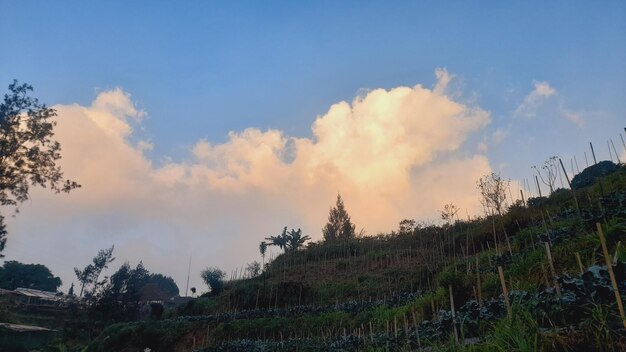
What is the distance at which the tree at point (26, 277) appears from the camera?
52531 mm

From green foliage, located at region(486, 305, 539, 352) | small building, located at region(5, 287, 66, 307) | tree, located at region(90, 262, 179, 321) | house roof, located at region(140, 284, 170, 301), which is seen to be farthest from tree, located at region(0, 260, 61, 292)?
green foliage, located at region(486, 305, 539, 352)

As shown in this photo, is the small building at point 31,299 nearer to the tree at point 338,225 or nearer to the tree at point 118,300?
the tree at point 118,300

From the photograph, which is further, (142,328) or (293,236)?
(293,236)

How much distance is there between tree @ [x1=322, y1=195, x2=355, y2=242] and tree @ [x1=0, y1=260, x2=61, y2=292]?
140 feet

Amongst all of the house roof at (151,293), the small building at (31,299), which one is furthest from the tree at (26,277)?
the house roof at (151,293)

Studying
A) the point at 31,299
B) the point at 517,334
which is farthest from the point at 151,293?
the point at 517,334

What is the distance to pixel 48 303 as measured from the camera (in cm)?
→ 4475

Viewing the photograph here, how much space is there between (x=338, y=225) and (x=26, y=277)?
4528 centimetres

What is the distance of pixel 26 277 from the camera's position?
55.3 m

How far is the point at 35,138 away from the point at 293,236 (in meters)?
26.2

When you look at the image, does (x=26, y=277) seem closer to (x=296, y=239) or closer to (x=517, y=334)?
(x=296, y=239)

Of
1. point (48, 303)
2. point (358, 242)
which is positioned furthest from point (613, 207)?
point (48, 303)

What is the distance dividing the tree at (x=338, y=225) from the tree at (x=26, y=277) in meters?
42.7

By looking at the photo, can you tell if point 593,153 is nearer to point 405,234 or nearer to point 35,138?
point 405,234
